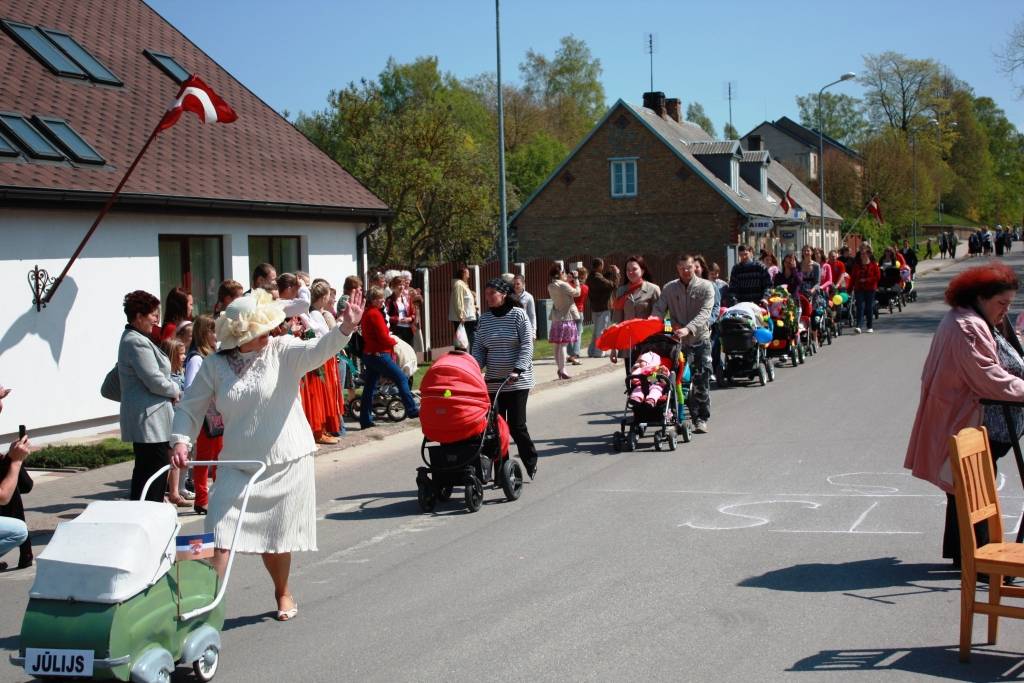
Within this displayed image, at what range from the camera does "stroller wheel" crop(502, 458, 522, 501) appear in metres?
9.81

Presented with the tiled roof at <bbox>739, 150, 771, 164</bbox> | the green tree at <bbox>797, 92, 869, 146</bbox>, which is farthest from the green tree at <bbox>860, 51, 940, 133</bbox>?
the tiled roof at <bbox>739, 150, 771, 164</bbox>

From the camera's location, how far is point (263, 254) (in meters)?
19.6

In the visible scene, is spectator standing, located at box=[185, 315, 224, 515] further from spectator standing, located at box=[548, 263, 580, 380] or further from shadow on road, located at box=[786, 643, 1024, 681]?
spectator standing, located at box=[548, 263, 580, 380]

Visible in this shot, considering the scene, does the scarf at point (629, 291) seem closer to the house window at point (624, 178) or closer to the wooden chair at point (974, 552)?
the wooden chair at point (974, 552)

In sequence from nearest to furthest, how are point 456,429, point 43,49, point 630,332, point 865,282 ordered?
point 456,429
point 630,332
point 43,49
point 865,282

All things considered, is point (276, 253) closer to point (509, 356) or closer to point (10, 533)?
point (509, 356)

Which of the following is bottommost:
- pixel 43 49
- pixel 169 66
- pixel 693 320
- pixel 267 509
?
pixel 267 509

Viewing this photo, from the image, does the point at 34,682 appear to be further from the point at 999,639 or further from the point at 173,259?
the point at 173,259

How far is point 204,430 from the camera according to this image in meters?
Answer: 9.76

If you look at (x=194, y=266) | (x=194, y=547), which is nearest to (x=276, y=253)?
(x=194, y=266)

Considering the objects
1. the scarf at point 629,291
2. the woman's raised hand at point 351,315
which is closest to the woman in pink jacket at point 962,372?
the woman's raised hand at point 351,315

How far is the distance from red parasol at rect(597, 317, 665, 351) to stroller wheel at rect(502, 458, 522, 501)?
8.87ft

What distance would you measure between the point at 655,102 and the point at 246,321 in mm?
50624

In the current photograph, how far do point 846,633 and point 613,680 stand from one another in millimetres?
1454
